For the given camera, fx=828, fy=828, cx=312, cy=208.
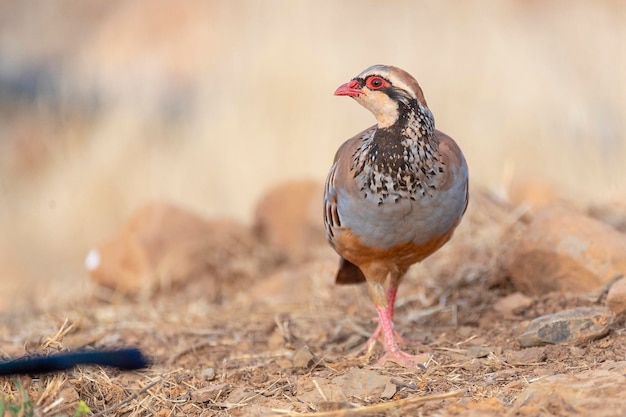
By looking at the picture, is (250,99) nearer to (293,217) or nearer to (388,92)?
(293,217)

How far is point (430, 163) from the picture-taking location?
12.7ft

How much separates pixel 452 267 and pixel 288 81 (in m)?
7.53

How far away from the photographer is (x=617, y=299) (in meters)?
4.29

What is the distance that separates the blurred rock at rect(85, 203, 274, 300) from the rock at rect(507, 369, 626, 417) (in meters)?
4.36

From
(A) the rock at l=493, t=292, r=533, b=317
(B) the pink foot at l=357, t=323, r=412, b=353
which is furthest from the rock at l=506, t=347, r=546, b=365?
(A) the rock at l=493, t=292, r=533, b=317

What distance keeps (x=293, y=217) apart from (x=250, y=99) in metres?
5.56

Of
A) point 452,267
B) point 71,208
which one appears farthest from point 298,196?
point 71,208

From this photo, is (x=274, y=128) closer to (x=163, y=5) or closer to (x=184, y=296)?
(x=163, y=5)

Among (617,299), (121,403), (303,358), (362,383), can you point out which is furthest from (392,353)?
(121,403)

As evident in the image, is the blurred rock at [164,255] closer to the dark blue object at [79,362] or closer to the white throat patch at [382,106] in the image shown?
the white throat patch at [382,106]

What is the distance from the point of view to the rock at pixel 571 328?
399cm

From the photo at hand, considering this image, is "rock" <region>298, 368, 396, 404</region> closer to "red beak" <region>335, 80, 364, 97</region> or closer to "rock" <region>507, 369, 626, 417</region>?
"rock" <region>507, 369, 626, 417</region>

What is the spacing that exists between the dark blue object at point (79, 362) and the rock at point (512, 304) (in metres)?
→ 2.55

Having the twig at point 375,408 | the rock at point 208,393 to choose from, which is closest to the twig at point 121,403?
the rock at point 208,393
